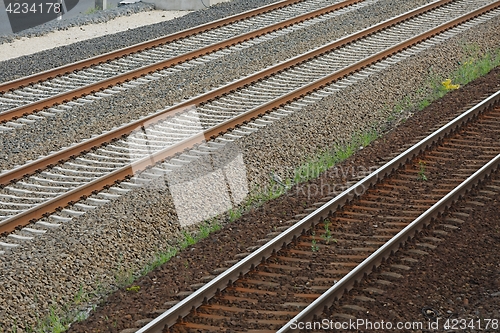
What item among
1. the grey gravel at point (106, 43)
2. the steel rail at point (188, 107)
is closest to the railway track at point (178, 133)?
the steel rail at point (188, 107)

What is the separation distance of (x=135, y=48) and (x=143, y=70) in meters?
1.46

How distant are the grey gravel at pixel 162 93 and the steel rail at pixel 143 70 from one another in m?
0.44

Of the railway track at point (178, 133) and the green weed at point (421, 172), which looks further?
the green weed at point (421, 172)

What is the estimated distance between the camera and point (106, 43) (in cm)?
1612

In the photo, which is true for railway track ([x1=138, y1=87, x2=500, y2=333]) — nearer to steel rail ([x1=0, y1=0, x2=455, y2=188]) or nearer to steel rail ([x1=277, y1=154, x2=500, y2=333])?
steel rail ([x1=277, y1=154, x2=500, y2=333])

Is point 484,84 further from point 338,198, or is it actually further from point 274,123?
point 338,198

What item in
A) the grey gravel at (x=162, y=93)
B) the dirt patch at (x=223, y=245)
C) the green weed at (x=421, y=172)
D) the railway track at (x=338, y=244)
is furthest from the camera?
the grey gravel at (x=162, y=93)

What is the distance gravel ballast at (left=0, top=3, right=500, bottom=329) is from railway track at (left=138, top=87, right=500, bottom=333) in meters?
1.18

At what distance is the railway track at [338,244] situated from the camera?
700 cm

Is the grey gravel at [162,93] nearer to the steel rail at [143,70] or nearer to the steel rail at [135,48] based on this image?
the steel rail at [143,70]

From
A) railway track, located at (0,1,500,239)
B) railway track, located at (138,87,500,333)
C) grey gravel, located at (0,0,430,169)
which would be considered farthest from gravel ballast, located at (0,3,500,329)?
grey gravel, located at (0,0,430,169)

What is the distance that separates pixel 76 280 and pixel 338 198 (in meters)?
3.20

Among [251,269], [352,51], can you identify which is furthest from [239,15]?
[251,269]

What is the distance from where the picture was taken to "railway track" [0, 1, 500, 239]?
30.3ft
